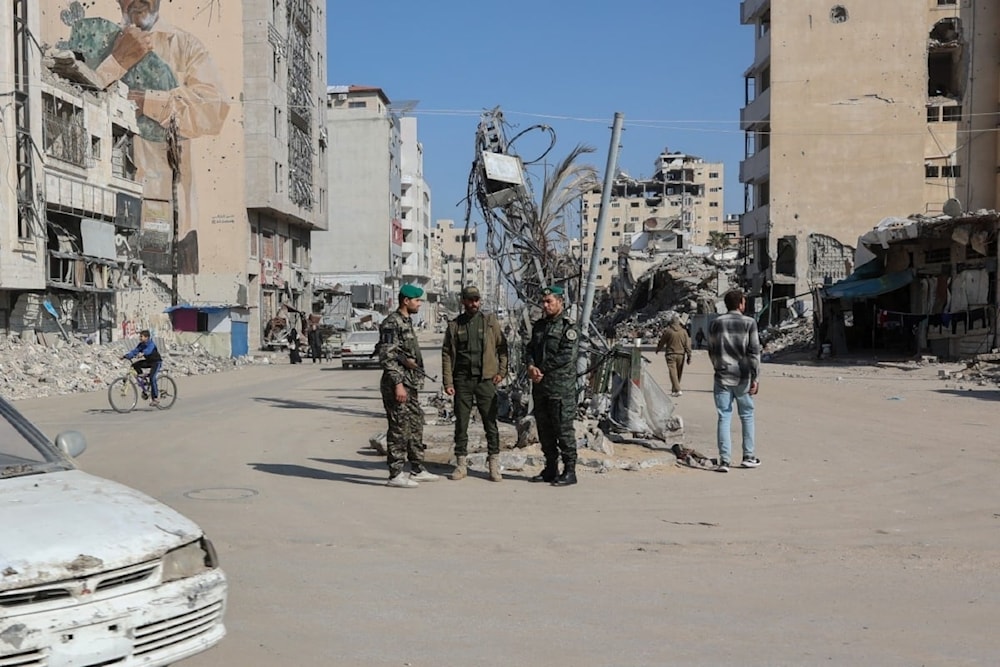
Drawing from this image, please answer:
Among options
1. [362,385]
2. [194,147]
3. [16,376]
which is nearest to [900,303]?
[362,385]

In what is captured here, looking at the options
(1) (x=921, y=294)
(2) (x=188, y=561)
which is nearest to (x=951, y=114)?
(1) (x=921, y=294)

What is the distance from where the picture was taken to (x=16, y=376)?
2502cm

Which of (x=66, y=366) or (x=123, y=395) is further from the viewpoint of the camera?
(x=66, y=366)

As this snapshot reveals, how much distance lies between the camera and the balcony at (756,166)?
179 feet

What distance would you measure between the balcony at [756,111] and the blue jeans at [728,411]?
4814 centimetres

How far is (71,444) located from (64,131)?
34.1m

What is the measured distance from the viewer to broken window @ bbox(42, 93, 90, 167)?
33.5 metres

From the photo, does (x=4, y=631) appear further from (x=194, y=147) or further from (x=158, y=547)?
(x=194, y=147)

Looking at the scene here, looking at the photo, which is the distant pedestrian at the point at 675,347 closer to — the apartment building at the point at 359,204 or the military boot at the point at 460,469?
the military boot at the point at 460,469

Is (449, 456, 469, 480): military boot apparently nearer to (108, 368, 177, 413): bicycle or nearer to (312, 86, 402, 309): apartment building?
(108, 368, 177, 413): bicycle

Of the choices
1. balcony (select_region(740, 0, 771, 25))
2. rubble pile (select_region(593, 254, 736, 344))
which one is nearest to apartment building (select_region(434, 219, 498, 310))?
rubble pile (select_region(593, 254, 736, 344))

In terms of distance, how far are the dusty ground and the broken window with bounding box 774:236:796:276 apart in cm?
4127

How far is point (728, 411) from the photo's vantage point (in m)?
10.1

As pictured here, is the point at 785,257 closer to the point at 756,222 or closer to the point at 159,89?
the point at 756,222
